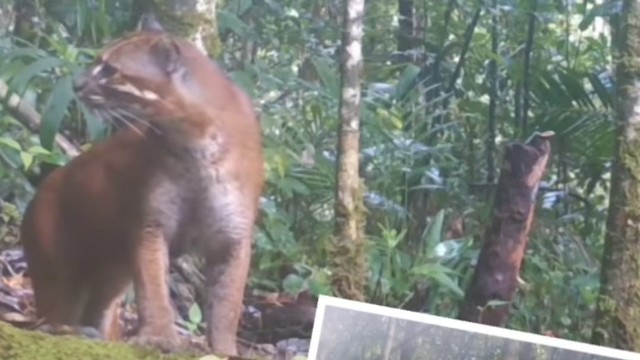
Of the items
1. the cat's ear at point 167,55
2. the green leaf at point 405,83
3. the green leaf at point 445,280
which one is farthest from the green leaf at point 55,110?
the green leaf at point 445,280

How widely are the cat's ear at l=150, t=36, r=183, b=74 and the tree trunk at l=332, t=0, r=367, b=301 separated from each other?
Result: 0.27 metres

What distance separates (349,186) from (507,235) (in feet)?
0.88

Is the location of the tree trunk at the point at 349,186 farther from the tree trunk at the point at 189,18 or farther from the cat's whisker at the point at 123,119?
the cat's whisker at the point at 123,119

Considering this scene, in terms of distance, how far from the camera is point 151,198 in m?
1.76

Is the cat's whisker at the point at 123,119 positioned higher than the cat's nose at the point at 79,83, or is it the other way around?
the cat's nose at the point at 79,83

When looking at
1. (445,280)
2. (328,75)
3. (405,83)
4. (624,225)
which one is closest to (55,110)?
(328,75)

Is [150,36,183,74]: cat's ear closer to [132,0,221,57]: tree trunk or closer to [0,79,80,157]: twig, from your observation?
[132,0,221,57]: tree trunk

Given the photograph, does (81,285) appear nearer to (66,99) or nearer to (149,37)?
(66,99)

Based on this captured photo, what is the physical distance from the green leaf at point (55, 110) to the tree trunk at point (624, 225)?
0.88 metres

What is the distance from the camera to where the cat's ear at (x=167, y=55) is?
175 centimetres

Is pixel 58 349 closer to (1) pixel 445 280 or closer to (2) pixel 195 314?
(2) pixel 195 314

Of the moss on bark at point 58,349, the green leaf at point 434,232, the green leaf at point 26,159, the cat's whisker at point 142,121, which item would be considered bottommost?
the moss on bark at point 58,349

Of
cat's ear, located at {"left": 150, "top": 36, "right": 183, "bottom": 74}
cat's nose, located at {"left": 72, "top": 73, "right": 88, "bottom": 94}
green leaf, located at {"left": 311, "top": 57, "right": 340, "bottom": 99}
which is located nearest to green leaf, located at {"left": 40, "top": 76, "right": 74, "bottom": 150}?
cat's nose, located at {"left": 72, "top": 73, "right": 88, "bottom": 94}

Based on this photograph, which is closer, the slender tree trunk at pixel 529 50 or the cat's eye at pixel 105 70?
the cat's eye at pixel 105 70
